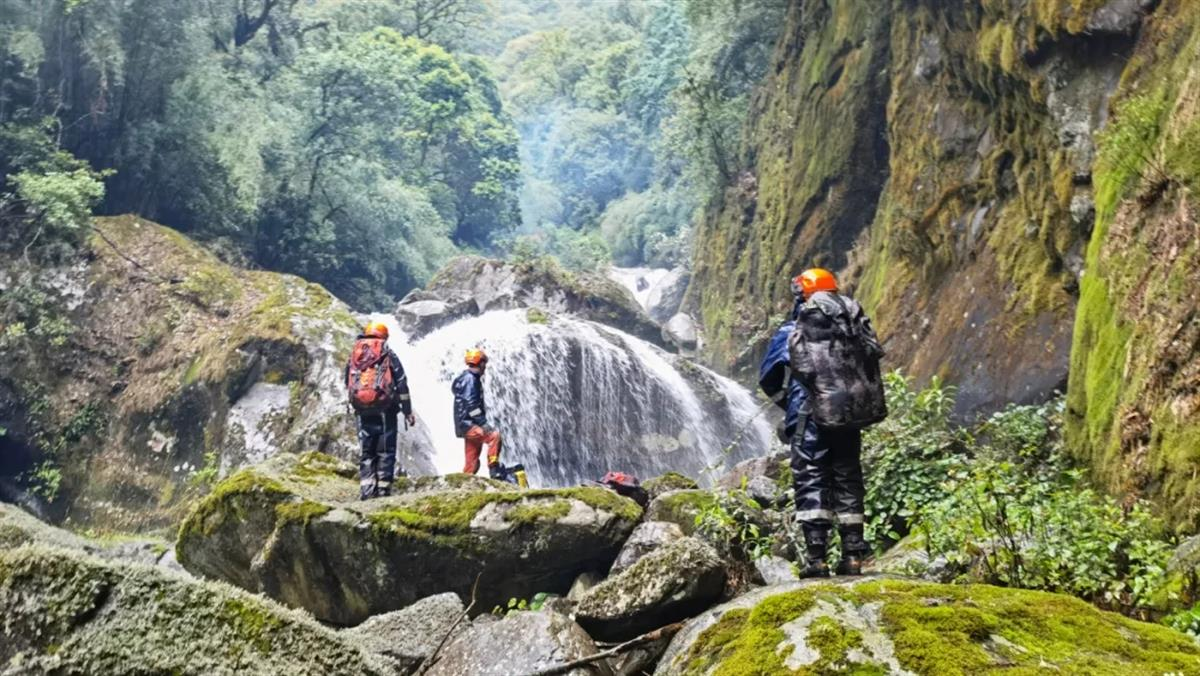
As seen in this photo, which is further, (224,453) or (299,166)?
(299,166)

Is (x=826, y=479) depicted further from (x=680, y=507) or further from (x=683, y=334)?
(x=683, y=334)

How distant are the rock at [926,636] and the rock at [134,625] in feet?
5.14

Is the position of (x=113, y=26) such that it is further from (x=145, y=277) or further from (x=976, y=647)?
(x=976, y=647)

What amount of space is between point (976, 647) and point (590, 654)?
6.18 ft

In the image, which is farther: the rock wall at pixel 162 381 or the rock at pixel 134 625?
the rock wall at pixel 162 381

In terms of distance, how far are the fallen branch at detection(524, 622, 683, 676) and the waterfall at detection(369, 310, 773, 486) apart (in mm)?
12262

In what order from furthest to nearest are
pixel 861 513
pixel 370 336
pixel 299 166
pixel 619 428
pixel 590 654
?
1. pixel 299 166
2. pixel 619 428
3. pixel 370 336
4. pixel 861 513
5. pixel 590 654

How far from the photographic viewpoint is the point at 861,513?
5422mm

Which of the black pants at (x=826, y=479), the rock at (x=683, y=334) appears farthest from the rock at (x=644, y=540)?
the rock at (x=683, y=334)

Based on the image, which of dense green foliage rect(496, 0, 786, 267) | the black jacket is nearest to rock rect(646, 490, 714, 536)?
the black jacket

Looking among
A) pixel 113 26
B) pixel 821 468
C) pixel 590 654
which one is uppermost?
pixel 113 26

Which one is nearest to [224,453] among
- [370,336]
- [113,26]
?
[370,336]

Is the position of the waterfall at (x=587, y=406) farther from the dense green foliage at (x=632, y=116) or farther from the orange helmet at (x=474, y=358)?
the dense green foliage at (x=632, y=116)

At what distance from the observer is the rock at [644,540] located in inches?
289
